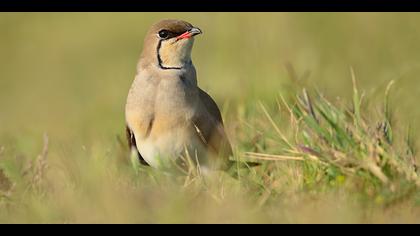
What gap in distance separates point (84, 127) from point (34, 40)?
15.3ft

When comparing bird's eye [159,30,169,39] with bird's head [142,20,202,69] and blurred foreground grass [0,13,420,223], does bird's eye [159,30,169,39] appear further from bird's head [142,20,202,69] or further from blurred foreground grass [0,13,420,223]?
blurred foreground grass [0,13,420,223]

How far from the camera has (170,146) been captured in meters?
5.95

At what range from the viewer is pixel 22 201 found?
189 inches

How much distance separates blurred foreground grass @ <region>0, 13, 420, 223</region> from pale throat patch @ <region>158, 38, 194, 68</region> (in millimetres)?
566

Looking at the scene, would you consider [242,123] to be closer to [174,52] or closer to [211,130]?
[211,130]

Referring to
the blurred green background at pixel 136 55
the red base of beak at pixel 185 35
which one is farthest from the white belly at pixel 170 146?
the blurred green background at pixel 136 55

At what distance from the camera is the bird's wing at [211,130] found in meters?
6.05

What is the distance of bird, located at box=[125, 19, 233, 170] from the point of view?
5918 millimetres

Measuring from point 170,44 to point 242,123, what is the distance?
0.71 m

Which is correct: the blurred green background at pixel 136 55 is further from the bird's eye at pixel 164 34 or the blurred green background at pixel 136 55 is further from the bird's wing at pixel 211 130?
the bird's eye at pixel 164 34

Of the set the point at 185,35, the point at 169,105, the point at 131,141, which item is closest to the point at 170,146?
the point at 169,105
